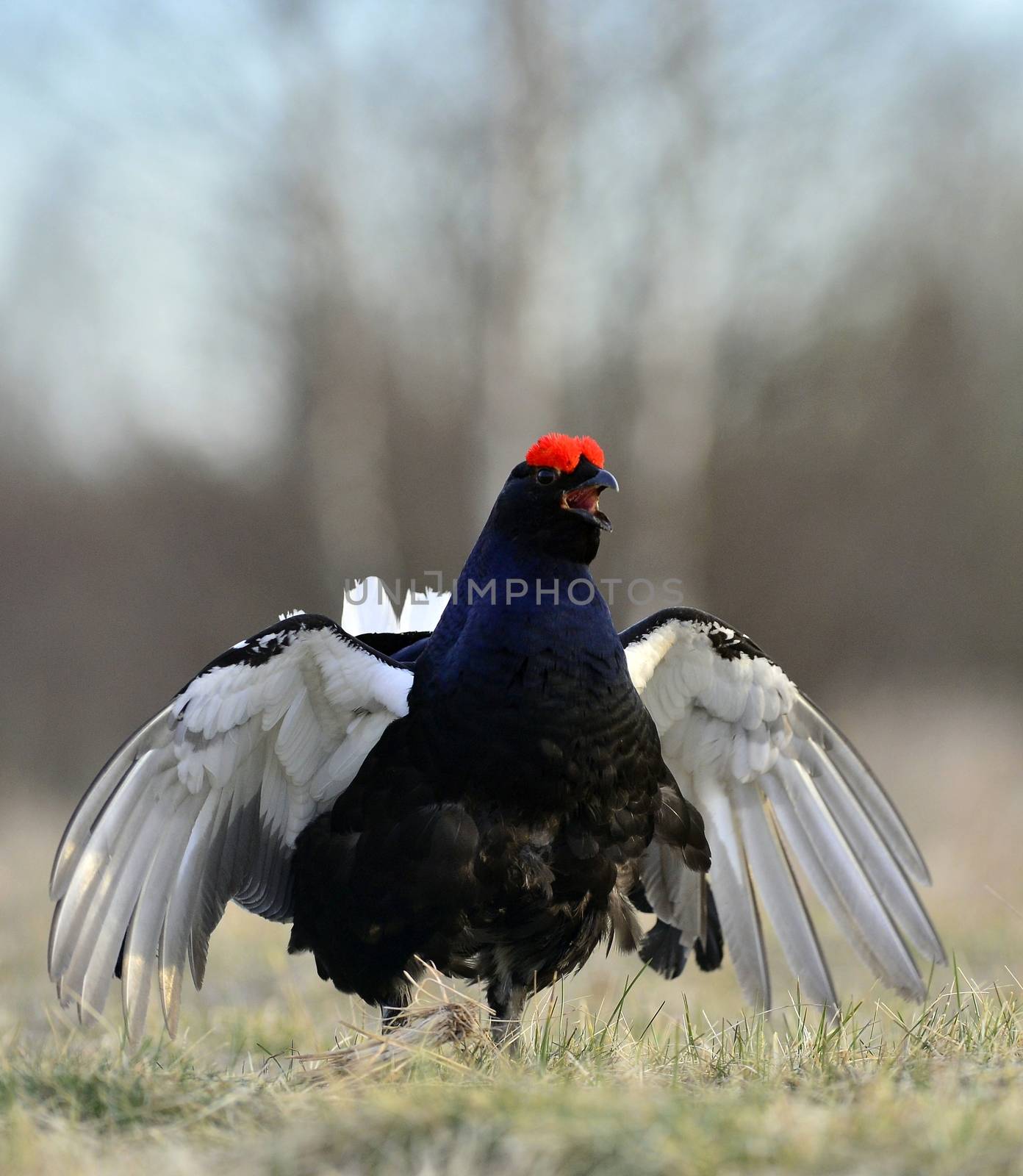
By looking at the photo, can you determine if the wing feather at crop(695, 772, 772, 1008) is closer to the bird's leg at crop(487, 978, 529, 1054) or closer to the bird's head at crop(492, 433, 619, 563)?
the bird's leg at crop(487, 978, 529, 1054)

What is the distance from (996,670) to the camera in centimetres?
1079

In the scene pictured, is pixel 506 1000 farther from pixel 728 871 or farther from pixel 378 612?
pixel 378 612

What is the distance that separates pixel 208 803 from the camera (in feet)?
9.90

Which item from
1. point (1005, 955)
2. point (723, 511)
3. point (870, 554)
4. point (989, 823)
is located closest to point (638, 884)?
point (1005, 955)

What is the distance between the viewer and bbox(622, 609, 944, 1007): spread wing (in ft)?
10.6

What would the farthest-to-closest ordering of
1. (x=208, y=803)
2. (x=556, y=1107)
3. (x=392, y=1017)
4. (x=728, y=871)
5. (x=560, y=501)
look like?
(x=728, y=871), (x=208, y=803), (x=560, y=501), (x=392, y=1017), (x=556, y=1107)

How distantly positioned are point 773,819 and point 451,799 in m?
1.20

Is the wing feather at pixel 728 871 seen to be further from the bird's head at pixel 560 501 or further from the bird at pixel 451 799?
the bird's head at pixel 560 501

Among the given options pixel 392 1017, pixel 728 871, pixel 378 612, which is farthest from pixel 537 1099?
pixel 378 612

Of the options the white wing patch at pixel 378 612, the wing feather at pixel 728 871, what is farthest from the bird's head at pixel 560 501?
the wing feather at pixel 728 871

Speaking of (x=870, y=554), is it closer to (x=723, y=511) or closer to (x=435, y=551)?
(x=723, y=511)

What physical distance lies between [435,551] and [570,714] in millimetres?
8031

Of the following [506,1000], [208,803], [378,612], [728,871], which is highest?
[378,612]

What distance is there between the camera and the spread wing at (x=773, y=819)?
127 inches
